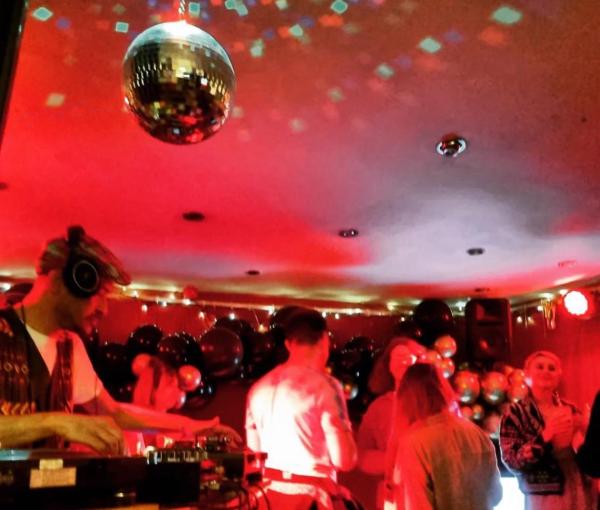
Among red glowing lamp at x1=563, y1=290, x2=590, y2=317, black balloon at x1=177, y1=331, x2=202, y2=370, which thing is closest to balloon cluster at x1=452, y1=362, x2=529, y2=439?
red glowing lamp at x1=563, y1=290, x2=590, y2=317

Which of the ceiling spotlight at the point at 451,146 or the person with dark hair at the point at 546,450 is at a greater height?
the ceiling spotlight at the point at 451,146

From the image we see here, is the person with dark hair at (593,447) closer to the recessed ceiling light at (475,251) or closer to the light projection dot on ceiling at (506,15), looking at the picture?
the light projection dot on ceiling at (506,15)

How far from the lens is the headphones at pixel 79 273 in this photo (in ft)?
5.64

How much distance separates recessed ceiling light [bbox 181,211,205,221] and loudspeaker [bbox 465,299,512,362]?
3099mm

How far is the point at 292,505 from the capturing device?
2.49 m

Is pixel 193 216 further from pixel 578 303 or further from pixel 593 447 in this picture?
pixel 578 303

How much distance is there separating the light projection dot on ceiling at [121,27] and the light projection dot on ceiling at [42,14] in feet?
0.56

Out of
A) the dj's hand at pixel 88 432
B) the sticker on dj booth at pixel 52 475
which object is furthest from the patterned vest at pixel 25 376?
the sticker on dj booth at pixel 52 475

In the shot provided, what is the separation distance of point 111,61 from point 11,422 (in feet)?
3.83

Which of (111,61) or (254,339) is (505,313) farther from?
(111,61)

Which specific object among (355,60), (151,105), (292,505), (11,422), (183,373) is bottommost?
(292,505)

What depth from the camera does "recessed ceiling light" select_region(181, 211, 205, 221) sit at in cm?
342

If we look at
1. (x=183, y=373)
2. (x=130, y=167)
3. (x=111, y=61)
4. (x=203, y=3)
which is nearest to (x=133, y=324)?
(x=183, y=373)

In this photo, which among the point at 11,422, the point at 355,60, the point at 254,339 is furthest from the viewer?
the point at 254,339
